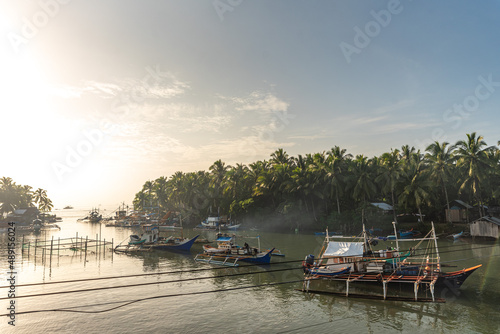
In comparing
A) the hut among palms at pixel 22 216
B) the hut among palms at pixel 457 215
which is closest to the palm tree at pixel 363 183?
the hut among palms at pixel 457 215

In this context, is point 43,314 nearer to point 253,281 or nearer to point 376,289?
point 253,281

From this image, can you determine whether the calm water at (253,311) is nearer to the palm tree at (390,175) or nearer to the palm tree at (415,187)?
the palm tree at (415,187)

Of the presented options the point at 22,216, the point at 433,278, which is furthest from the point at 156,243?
the point at 22,216

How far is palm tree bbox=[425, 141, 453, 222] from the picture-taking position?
177ft

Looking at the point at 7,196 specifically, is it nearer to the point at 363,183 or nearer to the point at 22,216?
the point at 22,216

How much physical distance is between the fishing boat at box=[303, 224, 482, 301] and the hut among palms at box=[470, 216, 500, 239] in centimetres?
2873

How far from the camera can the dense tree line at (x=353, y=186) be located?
52.8m

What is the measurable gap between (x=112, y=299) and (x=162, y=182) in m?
109

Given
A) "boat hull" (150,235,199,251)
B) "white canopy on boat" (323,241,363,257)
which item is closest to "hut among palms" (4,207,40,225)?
"boat hull" (150,235,199,251)

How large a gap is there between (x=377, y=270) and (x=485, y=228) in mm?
34385

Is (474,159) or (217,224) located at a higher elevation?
(474,159)

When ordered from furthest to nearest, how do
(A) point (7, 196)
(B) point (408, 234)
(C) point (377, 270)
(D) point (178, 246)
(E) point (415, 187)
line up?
1. (A) point (7, 196)
2. (E) point (415, 187)
3. (B) point (408, 234)
4. (D) point (178, 246)
5. (C) point (377, 270)

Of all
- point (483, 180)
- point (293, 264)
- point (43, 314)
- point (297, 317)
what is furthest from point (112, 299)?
point (483, 180)

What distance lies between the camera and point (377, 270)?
23344 millimetres
